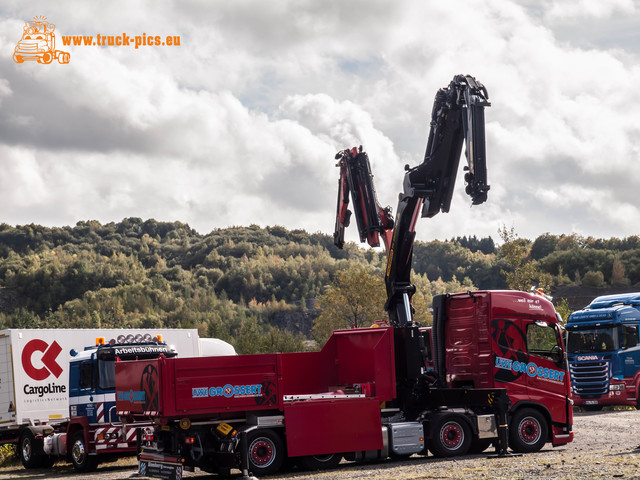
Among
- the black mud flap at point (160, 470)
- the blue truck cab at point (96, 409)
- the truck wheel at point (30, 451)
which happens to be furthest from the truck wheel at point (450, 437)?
the truck wheel at point (30, 451)

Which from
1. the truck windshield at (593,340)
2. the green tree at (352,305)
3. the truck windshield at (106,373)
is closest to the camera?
the truck windshield at (106,373)

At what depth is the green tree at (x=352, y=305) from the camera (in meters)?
58.9

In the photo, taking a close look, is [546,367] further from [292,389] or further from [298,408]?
[298,408]

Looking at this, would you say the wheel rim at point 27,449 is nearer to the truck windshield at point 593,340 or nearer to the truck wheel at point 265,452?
the truck wheel at point 265,452

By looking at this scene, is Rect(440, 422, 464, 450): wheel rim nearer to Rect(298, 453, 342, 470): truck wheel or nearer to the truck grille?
Rect(298, 453, 342, 470): truck wheel

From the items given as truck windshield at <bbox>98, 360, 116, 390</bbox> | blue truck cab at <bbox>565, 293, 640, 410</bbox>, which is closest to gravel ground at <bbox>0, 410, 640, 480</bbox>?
truck windshield at <bbox>98, 360, 116, 390</bbox>

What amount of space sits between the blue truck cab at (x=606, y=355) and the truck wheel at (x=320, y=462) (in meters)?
16.6

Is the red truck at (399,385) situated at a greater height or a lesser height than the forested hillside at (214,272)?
lesser

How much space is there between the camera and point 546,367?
19281mm

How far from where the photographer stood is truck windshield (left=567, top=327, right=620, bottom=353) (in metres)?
31.1

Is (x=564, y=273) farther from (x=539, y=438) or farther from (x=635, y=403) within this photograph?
(x=539, y=438)

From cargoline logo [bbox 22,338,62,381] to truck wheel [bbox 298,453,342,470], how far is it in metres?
9.22

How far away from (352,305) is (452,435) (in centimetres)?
4071

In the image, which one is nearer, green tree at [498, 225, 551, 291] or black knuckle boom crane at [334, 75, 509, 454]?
black knuckle boom crane at [334, 75, 509, 454]
